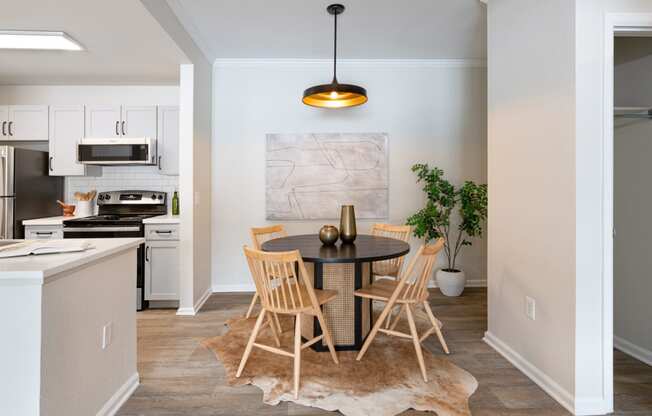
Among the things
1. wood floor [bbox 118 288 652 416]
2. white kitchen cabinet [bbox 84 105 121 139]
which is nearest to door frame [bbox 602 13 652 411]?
wood floor [bbox 118 288 652 416]

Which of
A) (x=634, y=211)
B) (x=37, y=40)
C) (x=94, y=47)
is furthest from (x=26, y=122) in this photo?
(x=634, y=211)

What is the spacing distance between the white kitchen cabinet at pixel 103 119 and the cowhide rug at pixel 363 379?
2.90m

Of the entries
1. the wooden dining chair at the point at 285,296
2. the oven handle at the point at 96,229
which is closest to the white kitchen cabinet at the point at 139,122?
the oven handle at the point at 96,229

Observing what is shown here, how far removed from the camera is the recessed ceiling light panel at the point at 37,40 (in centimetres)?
285

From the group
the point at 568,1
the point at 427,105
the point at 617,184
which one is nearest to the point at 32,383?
the point at 568,1

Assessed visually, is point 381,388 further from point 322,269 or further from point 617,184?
point 617,184

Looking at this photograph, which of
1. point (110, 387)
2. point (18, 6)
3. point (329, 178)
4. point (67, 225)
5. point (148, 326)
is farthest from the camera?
point (329, 178)

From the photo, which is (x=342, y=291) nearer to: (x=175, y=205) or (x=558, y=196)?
(x=558, y=196)

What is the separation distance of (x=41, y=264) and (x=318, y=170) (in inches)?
119

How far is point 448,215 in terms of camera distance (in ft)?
13.1

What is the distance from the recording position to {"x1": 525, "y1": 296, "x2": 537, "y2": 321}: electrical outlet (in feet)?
7.23

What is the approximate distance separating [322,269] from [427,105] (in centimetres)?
270

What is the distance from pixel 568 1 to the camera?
1.92m

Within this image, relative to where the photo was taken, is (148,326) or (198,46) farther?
(198,46)
